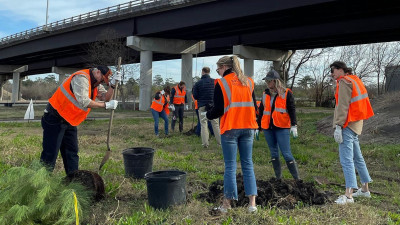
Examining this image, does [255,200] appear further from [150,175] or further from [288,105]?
[288,105]

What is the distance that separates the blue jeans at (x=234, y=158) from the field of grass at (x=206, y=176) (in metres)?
0.25

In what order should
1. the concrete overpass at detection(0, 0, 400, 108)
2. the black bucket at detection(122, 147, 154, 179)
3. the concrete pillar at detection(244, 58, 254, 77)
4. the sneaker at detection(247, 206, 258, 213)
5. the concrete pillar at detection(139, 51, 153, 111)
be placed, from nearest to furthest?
the sneaker at detection(247, 206, 258, 213)
the black bucket at detection(122, 147, 154, 179)
the concrete overpass at detection(0, 0, 400, 108)
the concrete pillar at detection(139, 51, 153, 111)
the concrete pillar at detection(244, 58, 254, 77)

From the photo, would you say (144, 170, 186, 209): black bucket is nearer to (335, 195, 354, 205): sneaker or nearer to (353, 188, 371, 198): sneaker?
(335, 195, 354, 205): sneaker

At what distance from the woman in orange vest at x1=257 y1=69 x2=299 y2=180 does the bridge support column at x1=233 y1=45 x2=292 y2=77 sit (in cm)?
2533

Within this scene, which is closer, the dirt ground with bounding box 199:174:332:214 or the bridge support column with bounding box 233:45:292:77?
the dirt ground with bounding box 199:174:332:214

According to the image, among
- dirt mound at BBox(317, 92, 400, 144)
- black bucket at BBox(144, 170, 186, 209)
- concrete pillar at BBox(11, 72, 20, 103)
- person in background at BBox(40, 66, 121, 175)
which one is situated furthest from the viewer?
concrete pillar at BBox(11, 72, 20, 103)

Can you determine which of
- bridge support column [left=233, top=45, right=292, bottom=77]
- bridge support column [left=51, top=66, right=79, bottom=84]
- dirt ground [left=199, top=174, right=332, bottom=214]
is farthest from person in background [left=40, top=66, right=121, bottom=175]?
bridge support column [left=51, top=66, right=79, bottom=84]

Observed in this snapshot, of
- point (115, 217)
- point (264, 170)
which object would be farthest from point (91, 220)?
point (264, 170)

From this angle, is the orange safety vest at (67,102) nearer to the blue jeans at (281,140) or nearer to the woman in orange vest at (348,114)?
the blue jeans at (281,140)

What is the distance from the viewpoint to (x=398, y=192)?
5176 millimetres

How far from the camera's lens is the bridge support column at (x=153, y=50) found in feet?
97.1

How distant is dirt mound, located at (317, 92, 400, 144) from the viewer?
10.3 m

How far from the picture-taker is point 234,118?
13.0 feet

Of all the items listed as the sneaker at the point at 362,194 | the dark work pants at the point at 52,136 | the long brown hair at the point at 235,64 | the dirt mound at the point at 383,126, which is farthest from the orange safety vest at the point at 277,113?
the dirt mound at the point at 383,126
